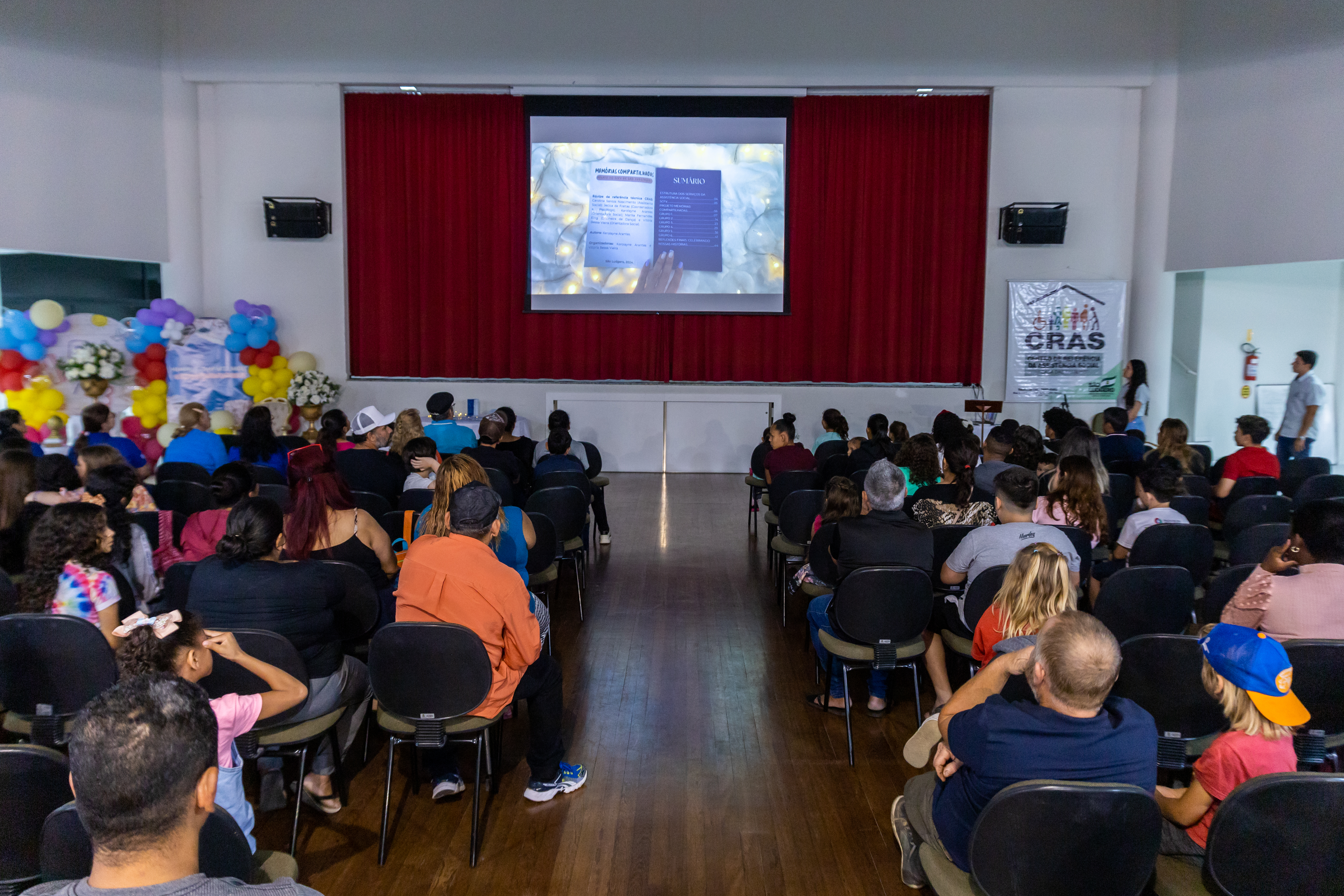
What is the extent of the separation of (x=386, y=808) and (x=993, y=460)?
13.7ft

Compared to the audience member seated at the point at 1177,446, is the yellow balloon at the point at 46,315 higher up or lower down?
higher up

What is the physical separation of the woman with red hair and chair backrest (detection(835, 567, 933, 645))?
1.85 meters

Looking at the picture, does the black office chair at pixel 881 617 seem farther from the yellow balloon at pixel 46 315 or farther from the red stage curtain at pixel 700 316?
the yellow balloon at pixel 46 315

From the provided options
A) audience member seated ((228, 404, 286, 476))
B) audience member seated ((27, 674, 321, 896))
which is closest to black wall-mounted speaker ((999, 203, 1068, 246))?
audience member seated ((228, 404, 286, 476))

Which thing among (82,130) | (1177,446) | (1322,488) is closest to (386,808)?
(1177,446)

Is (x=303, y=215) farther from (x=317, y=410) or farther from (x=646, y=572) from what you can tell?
(x=646, y=572)

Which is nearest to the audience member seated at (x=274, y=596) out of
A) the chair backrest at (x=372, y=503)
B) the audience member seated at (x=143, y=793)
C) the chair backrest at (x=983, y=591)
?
the audience member seated at (x=143, y=793)

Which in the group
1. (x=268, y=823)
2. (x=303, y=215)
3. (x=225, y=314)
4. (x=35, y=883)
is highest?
(x=303, y=215)

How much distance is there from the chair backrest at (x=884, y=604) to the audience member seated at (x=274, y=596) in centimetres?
189

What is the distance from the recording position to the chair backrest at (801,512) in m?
5.41

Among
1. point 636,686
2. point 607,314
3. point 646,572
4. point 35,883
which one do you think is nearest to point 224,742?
point 35,883

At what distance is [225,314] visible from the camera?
11367 mm

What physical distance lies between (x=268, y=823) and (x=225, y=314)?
9.60 m

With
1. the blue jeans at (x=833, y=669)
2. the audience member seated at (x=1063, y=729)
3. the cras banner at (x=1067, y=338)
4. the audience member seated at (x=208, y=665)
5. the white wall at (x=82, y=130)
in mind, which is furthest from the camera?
the cras banner at (x=1067, y=338)
